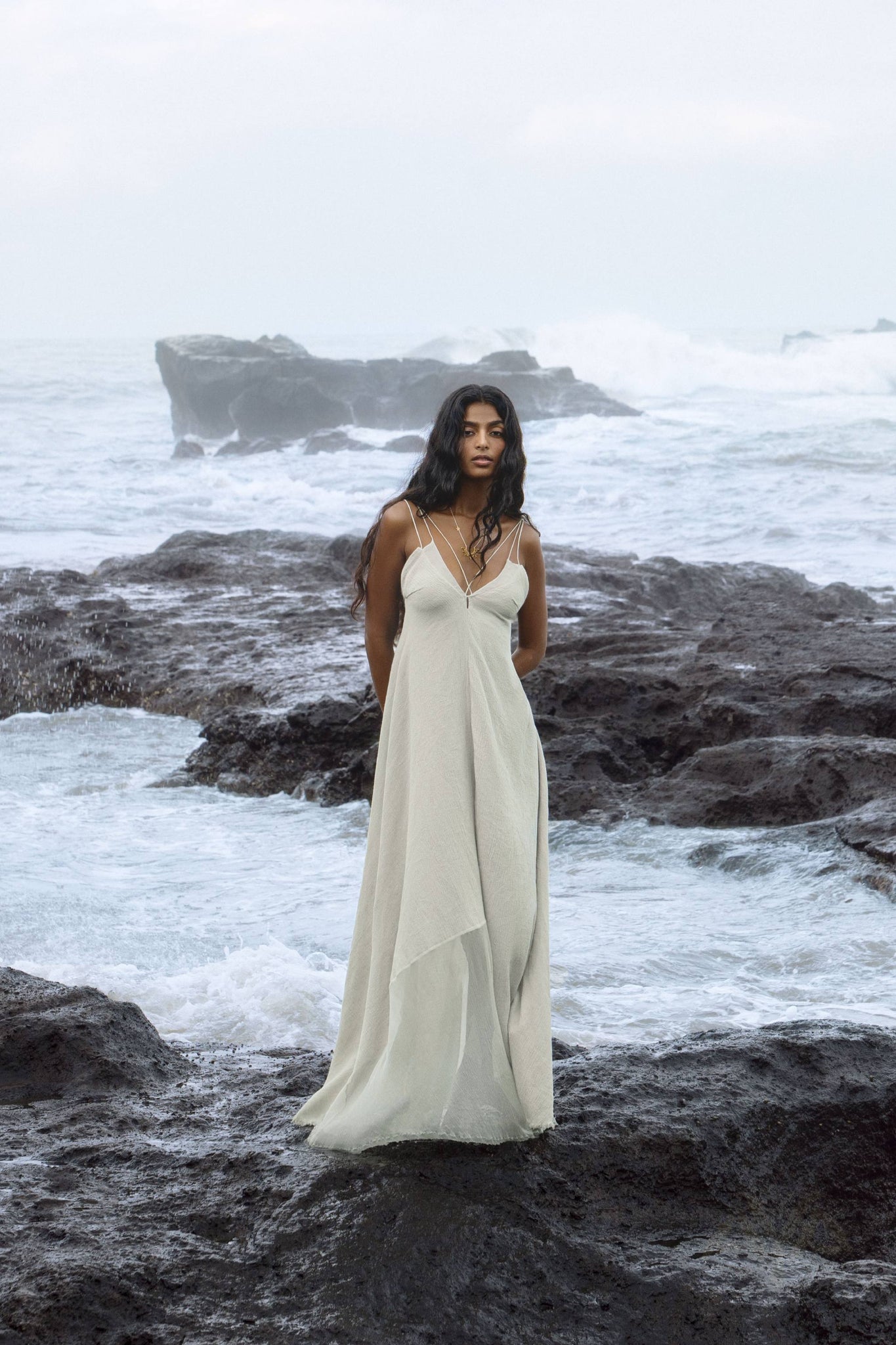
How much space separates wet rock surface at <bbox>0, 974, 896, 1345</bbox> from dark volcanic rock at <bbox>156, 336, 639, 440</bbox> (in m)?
37.9

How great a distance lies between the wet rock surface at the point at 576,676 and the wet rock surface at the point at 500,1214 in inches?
123

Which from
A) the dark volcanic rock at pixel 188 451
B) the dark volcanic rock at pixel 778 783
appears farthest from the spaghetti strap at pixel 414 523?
the dark volcanic rock at pixel 188 451

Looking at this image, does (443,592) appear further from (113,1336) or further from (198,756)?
(198,756)

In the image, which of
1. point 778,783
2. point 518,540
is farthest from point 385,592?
point 778,783

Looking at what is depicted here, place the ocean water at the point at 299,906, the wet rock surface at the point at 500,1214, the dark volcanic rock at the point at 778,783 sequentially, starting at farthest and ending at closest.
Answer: the dark volcanic rock at the point at 778,783, the ocean water at the point at 299,906, the wet rock surface at the point at 500,1214

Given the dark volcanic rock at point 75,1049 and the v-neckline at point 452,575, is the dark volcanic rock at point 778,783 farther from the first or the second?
the v-neckline at point 452,575

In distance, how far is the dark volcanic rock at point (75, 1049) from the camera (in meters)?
3.12

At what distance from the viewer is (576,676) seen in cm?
730

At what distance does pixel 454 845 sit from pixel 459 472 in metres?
0.79

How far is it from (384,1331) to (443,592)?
136cm

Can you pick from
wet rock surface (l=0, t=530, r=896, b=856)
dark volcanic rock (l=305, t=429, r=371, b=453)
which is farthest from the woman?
dark volcanic rock (l=305, t=429, r=371, b=453)

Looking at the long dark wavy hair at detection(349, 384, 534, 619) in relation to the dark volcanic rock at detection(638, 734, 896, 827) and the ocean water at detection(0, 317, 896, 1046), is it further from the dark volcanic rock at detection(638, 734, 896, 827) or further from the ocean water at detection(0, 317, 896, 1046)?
the dark volcanic rock at detection(638, 734, 896, 827)

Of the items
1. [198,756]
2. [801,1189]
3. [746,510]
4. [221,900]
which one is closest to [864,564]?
[746,510]

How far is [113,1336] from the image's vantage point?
6.55 feet
